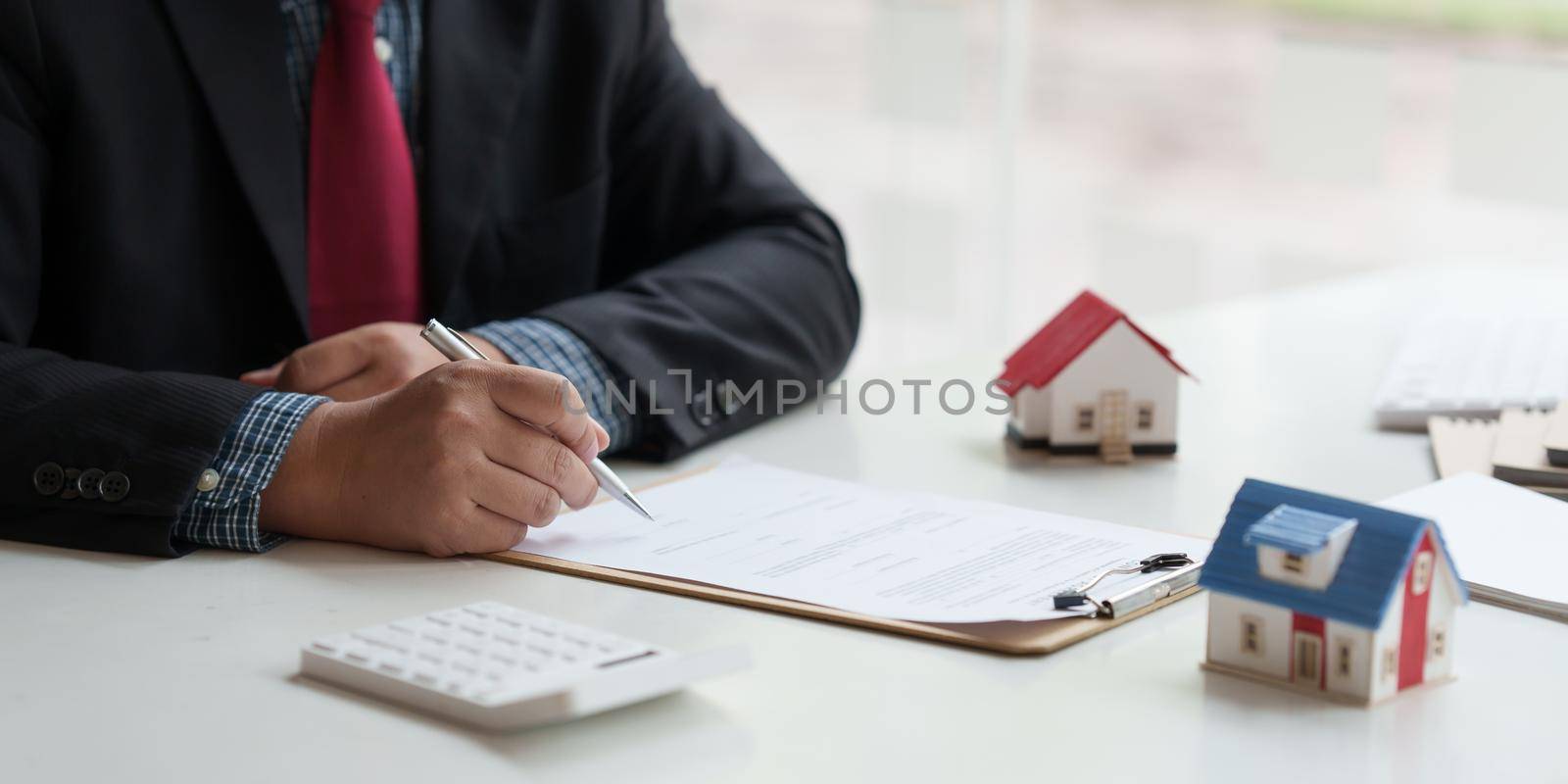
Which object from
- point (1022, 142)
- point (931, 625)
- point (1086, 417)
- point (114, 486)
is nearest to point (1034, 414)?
point (1086, 417)

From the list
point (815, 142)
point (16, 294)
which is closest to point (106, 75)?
point (16, 294)

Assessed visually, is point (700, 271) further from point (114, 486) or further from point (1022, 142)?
point (1022, 142)

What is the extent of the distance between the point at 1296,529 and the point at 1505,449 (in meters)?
0.50

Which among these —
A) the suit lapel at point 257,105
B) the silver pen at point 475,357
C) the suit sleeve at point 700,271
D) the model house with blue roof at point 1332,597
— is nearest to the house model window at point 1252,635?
the model house with blue roof at point 1332,597

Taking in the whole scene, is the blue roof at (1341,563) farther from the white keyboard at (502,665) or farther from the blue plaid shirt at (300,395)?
the blue plaid shirt at (300,395)

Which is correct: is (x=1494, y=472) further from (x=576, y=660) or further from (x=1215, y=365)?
(x=576, y=660)

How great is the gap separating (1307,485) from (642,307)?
530 mm

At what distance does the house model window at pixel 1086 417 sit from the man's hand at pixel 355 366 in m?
0.49

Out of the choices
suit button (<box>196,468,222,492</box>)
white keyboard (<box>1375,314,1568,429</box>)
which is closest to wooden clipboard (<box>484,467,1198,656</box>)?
suit button (<box>196,468,222,492</box>)

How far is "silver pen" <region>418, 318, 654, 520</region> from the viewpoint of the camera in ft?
3.14

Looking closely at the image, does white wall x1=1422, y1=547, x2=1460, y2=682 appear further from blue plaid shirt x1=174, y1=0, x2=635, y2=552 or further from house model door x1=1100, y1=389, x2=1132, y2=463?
blue plaid shirt x1=174, y1=0, x2=635, y2=552

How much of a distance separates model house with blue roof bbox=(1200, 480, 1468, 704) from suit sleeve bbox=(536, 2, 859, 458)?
20.3 inches

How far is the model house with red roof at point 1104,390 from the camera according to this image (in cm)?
115

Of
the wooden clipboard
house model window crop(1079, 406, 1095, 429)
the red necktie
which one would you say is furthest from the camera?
the red necktie
